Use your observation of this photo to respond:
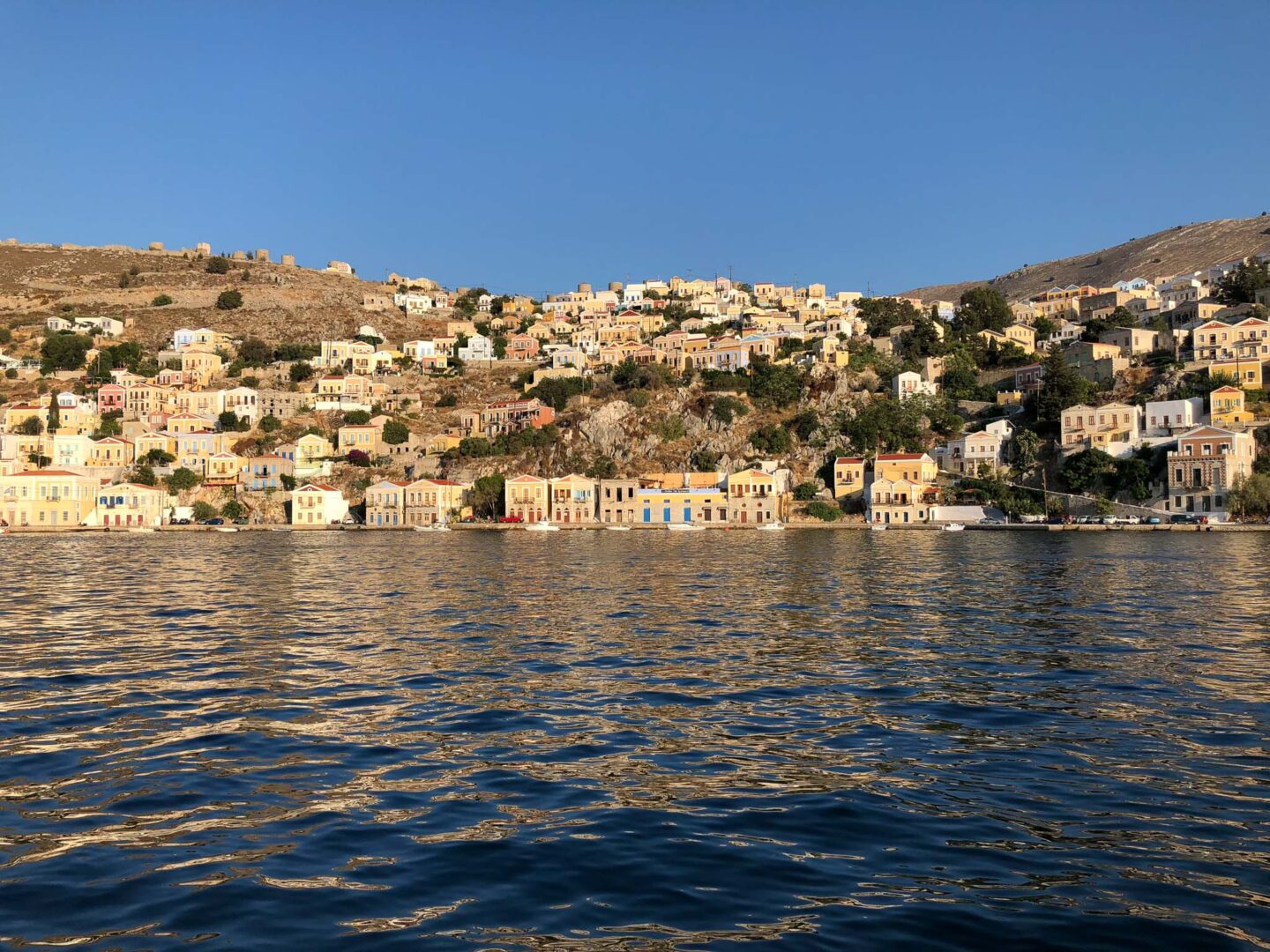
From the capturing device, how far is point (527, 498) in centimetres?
9588

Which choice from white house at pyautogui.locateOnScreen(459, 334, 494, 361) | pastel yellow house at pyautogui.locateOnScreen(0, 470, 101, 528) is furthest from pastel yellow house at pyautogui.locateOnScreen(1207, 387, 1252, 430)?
pastel yellow house at pyautogui.locateOnScreen(0, 470, 101, 528)

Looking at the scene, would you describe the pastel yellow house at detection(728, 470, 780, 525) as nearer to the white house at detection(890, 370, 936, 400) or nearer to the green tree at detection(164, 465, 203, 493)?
the white house at detection(890, 370, 936, 400)

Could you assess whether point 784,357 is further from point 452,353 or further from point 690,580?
point 690,580

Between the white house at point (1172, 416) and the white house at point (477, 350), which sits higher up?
the white house at point (477, 350)

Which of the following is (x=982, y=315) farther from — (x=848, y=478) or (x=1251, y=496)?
Result: (x=1251, y=496)

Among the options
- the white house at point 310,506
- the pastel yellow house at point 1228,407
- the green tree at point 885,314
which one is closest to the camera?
the pastel yellow house at point 1228,407

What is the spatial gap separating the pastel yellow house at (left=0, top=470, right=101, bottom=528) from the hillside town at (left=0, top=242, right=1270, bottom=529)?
18cm

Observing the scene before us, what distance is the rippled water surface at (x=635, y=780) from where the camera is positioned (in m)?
7.08

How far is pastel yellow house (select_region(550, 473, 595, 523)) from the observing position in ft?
314

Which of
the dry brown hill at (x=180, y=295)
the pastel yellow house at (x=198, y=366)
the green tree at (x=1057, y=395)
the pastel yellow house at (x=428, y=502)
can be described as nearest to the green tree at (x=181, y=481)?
the pastel yellow house at (x=428, y=502)

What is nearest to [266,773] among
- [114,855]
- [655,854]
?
[114,855]

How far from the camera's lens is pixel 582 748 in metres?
12.0

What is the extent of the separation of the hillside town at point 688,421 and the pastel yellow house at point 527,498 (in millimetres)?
241

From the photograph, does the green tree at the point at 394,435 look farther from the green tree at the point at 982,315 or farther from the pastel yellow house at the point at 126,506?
the green tree at the point at 982,315
